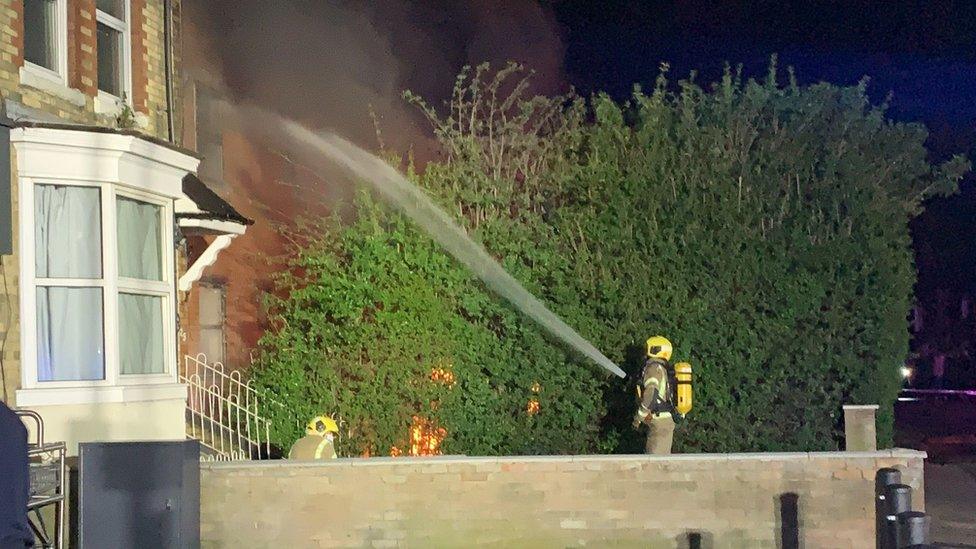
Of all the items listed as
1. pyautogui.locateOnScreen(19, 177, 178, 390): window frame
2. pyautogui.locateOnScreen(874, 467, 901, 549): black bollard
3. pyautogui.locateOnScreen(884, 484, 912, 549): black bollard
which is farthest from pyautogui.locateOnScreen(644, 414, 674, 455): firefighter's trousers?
pyautogui.locateOnScreen(19, 177, 178, 390): window frame

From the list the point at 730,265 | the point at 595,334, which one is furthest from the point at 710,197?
the point at 595,334

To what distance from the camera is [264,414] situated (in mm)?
9969

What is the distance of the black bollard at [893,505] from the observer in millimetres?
5590

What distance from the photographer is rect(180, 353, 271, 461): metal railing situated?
10.0 metres

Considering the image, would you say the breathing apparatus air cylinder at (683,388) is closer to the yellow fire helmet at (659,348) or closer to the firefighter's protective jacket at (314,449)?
the yellow fire helmet at (659,348)

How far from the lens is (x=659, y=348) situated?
8766mm

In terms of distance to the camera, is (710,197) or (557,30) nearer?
(710,197)

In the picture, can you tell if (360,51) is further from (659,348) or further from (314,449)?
(659,348)

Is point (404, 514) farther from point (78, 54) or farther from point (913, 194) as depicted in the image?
point (913, 194)

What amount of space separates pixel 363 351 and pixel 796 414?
385 centimetres

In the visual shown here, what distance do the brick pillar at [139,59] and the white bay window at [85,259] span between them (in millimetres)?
1558

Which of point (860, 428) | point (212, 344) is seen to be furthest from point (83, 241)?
point (860, 428)

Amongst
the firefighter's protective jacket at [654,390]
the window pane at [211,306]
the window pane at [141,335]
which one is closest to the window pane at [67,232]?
the window pane at [141,335]

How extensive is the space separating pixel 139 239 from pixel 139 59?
225 cm
